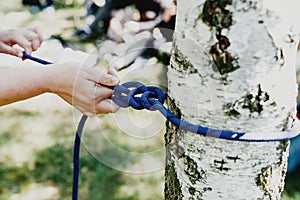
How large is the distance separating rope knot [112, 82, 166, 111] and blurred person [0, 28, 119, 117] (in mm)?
19

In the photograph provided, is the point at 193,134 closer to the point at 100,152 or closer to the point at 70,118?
the point at 100,152

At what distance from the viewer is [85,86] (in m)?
0.98

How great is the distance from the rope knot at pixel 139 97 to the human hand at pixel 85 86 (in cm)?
2

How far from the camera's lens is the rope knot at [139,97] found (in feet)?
2.98

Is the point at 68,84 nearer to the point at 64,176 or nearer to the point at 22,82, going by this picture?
the point at 22,82

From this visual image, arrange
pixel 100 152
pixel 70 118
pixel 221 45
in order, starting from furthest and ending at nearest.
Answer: pixel 70 118
pixel 100 152
pixel 221 45

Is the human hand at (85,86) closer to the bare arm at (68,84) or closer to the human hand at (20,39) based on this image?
the bare arm at (68,84)

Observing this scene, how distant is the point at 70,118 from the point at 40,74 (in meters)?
1.90

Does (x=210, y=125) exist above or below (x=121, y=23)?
above

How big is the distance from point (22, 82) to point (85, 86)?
0.18 m

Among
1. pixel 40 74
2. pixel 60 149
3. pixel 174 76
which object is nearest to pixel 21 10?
pixel 60 149

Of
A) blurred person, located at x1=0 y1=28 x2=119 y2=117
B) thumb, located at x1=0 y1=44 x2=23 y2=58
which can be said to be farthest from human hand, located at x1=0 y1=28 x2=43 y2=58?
blurred person, located at x1=0 y1=28 x2=119 y2=117

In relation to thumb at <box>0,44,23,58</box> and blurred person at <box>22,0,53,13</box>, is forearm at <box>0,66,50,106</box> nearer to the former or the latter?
thumb at <box>0,44,23,58</box>

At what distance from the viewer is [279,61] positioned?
2.46 feet
